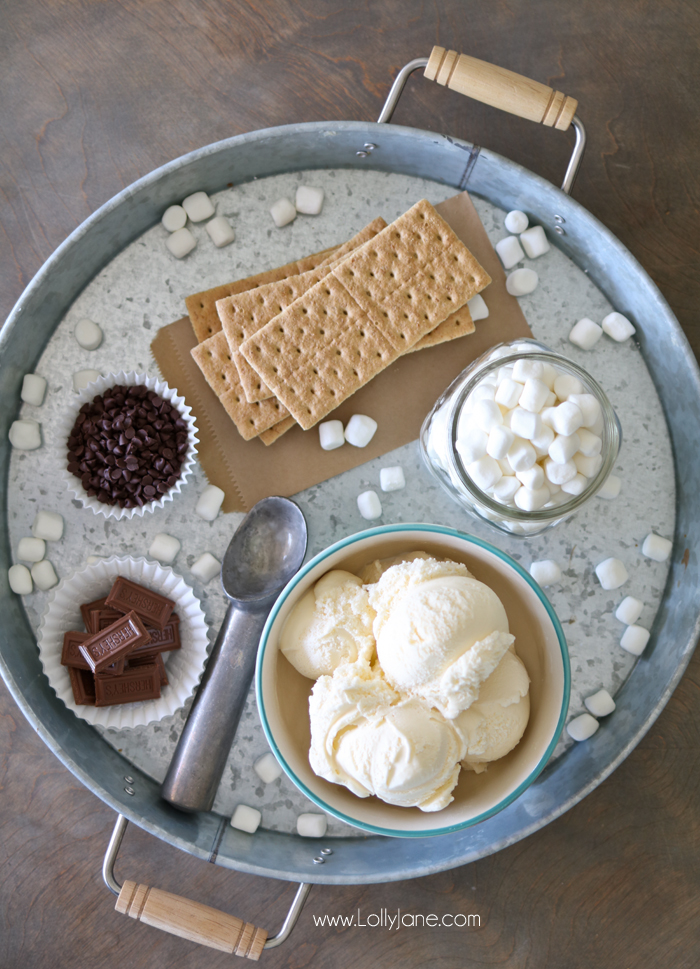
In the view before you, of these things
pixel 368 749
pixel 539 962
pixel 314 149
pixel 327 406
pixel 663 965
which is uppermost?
pixel 314 149

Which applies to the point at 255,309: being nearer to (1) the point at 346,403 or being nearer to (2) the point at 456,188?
(1) the point at 346,403

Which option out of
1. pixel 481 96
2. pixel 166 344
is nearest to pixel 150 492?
pixel 166 344

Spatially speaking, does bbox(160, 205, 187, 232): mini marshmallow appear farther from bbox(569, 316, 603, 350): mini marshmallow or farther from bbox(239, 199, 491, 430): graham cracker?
bbox(569, 316, 603, 350): mini marshmallow

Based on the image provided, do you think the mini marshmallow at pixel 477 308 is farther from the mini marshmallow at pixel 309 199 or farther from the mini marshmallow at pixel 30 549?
the mini marshmallow at pixel 30 549

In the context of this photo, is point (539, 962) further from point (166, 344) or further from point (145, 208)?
point (145, 208)

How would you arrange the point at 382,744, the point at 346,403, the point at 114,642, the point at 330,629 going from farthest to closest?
the point at 346,403 → the point at 114,642 → the point at 330,629 → the point at 382,744

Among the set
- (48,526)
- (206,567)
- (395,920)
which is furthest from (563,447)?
(395,920)
